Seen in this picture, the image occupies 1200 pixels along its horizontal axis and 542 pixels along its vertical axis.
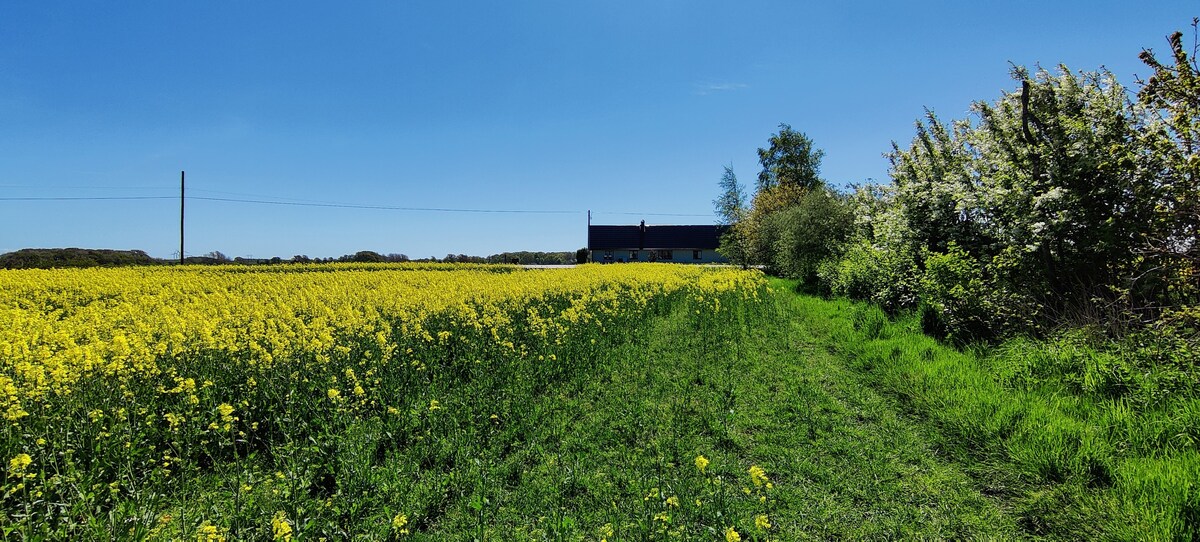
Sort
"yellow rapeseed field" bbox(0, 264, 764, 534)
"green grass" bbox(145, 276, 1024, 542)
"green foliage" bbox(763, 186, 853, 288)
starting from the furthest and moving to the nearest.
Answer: "green foliage" bbox(763, 186, 853, 288), "yellow rapeseed field" bbox(0, 264, 764, 534), "green grass" bbox(145, 276, 1024, 542)

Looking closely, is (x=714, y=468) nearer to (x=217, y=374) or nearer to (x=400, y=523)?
(x=400, y=523)

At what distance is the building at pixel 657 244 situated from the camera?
220 ft

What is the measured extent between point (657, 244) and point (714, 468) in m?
64.0

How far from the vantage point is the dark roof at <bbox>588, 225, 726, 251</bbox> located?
67.2 metres

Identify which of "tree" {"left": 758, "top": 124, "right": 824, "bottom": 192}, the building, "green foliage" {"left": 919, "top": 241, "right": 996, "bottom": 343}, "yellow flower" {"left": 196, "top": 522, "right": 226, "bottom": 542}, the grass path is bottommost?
the grass path

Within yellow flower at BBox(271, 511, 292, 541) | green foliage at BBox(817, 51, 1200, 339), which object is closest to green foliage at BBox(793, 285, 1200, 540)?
green foliage at BBox(817, 51, 1200, 339)

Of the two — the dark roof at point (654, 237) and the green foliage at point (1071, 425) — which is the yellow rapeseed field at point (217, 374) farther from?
the dark roof at point (654, 237)

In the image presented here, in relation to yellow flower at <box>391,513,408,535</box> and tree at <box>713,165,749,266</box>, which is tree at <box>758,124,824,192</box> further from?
yellow flower at <box>391,513,408,535</box>

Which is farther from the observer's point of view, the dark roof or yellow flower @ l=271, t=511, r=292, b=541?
the dark roof

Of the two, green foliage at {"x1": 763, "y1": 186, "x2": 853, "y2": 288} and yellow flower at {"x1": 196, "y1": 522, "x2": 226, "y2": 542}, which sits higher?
green foliage at {"x1": 763, "y1": 186, "x2": 853, "y2": 288}

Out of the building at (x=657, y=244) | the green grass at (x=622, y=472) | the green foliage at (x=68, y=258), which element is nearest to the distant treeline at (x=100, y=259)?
the green foliage at (x=68, y=258)

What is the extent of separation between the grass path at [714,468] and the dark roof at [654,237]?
6032cm

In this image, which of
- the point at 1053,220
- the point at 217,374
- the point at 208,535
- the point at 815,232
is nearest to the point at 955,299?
Result: the point at 1053,220

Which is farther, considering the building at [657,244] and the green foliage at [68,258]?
the building at [657,244]
